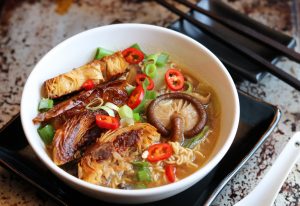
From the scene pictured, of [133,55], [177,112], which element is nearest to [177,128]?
[177,112]

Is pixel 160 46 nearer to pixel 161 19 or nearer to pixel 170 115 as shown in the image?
pixel 170 115

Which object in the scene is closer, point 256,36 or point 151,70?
point 151,70

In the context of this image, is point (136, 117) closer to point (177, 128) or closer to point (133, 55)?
point (177, 128)

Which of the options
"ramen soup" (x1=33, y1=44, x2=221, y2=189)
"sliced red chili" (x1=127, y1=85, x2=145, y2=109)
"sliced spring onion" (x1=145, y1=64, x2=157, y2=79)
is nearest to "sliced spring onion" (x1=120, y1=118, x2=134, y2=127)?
"ramen soup" (x1=33, y1=44, x2=221, y2=189)

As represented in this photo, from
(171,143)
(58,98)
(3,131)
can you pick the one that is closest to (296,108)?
(171,143)

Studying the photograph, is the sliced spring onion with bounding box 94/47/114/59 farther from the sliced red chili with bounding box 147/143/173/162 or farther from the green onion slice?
the sliced red chili with bounding box 147/143/173/162

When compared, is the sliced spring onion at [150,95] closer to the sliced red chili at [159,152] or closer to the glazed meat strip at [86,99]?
the glazed meat strip at [86,99]
